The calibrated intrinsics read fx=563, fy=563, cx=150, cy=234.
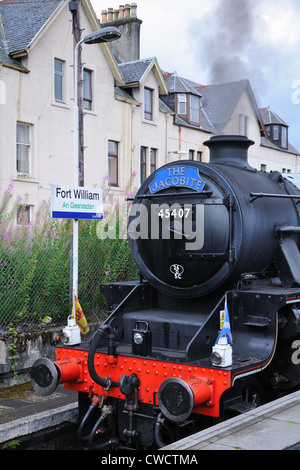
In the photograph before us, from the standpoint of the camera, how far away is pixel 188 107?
21.0 m

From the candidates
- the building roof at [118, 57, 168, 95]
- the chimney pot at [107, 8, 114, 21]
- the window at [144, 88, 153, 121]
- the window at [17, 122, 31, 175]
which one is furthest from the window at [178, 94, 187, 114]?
the window at [17, 122, 31, 175]

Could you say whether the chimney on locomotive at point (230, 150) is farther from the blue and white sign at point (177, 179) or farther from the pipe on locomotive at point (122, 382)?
the pipe on locomotive at point (122, 382)

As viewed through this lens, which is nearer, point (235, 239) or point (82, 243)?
point (235, 239)

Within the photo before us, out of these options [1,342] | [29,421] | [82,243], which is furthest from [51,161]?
[29,421]

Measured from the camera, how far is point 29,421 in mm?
4930

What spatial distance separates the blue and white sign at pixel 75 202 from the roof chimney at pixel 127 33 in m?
16.6

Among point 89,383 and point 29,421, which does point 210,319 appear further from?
point 29,421

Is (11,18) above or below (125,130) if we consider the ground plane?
above

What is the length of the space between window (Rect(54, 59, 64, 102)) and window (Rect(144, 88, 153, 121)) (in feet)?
12.8

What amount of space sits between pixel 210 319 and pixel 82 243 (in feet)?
11.6

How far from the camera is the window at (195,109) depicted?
69.6ft

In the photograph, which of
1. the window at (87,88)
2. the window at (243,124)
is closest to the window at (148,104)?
the window at (87,88)
